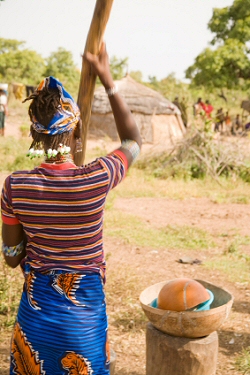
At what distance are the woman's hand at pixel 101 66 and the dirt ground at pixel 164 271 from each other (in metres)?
1.91

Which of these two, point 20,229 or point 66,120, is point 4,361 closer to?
point 20,229

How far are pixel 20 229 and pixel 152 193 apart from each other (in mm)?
6672

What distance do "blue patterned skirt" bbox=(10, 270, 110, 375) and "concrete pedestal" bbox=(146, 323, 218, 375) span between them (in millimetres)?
885

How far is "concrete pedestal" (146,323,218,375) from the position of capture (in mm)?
2494

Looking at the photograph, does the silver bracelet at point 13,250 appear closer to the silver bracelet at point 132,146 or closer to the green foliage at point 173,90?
the silver bracelet at point 132,146

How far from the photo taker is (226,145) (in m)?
9.60

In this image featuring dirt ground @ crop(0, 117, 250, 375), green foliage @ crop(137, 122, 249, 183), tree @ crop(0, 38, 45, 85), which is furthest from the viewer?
tree @ crop(0, 38, 45, 85)

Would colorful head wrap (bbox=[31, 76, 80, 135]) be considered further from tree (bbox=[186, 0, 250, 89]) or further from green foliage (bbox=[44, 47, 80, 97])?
green foliage (bbox=[44, 47, 80, 97])

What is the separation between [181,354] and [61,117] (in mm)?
1453

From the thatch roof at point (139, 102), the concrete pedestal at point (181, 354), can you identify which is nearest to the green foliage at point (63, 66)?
the thatch roof at point (139, 102)

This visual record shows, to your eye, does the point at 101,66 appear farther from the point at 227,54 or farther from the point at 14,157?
the point at 227,54

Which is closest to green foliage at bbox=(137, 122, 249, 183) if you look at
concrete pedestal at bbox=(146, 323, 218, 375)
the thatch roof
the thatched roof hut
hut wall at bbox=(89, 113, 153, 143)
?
the thatched roof hut

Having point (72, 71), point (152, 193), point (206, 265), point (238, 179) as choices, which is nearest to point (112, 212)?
point (152, 193)

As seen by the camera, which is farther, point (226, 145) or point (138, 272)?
point (226, 145)
